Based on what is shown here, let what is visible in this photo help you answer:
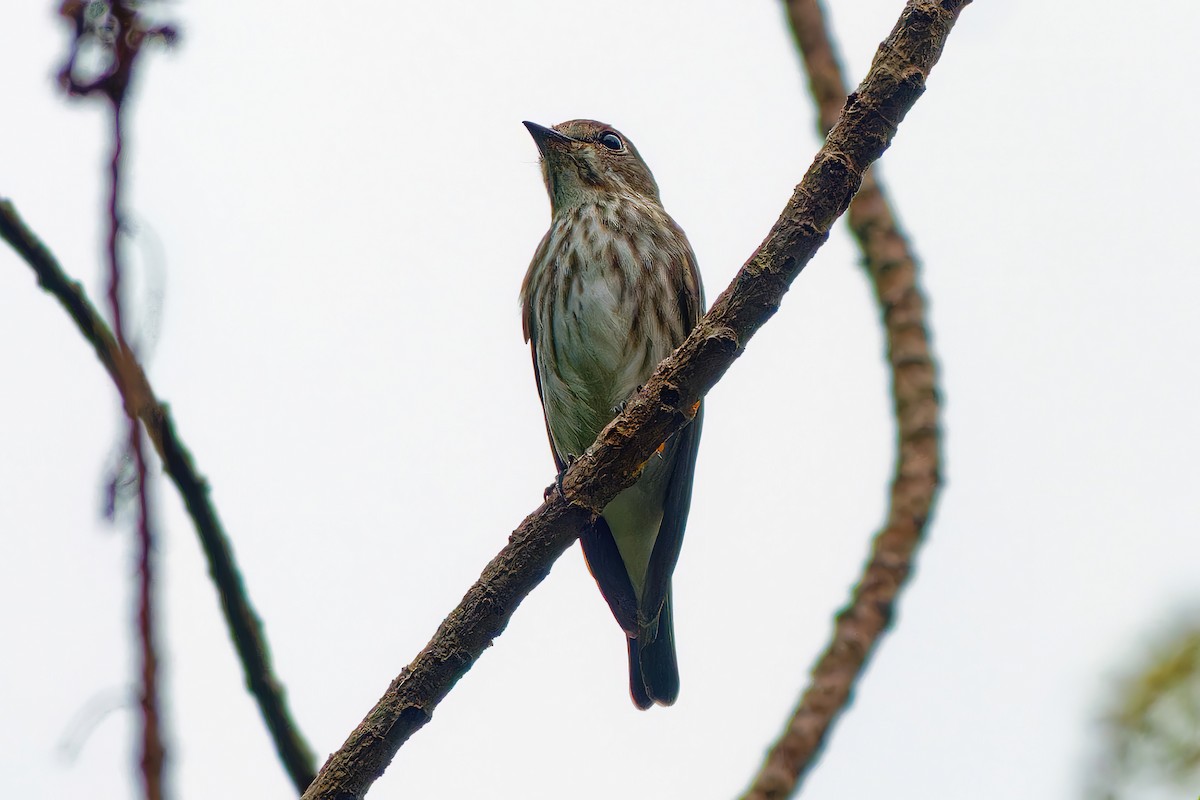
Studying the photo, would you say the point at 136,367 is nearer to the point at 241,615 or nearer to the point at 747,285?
the point at 241,615

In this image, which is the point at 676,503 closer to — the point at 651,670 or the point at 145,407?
the point at 651,670

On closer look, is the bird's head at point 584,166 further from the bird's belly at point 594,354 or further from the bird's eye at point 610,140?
the bird's belly at point 594,354

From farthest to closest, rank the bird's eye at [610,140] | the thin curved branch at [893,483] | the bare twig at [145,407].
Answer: the bird's eye at [610,140] < the thin curved branch at [893,483] < the bare twig at [145,407]

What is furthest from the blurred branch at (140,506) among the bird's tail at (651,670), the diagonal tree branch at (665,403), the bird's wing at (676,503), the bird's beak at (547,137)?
the bird's beak at (547,137)

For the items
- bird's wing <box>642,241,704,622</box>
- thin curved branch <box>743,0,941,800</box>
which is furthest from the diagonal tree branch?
bird's wing <box>642,241,704,622</box>

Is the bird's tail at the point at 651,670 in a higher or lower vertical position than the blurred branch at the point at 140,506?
higher

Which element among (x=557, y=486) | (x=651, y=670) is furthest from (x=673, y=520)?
(x=557, y=486)

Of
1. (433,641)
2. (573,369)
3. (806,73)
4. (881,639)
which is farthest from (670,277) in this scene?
(433,641)
